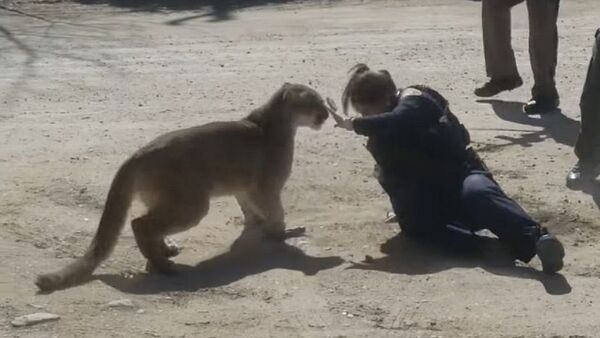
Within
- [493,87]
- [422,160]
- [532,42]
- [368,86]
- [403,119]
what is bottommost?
[493,87]

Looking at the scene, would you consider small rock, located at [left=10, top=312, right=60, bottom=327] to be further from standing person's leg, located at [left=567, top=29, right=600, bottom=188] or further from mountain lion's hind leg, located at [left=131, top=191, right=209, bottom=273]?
standing person's leg, located at [left=567, top=29, right=600, bottom=188]

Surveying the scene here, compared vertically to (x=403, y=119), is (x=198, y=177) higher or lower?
lower

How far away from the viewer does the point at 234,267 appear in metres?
7.49

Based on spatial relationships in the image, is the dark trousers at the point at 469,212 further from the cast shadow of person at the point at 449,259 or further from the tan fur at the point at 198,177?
the tan fur at the point at 198,177

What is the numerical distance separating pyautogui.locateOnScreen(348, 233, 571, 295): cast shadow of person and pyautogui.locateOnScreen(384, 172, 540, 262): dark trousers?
0.25ft

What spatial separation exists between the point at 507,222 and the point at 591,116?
2.09m

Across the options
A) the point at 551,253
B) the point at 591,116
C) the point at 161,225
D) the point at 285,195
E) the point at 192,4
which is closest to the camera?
the point at 551,253

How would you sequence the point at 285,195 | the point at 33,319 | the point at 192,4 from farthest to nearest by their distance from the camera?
the point at 192,4 < the point at 285,195 < the point at 33,319

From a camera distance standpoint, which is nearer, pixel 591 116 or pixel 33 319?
pixel 33 319

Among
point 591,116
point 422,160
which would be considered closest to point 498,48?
point 591,116

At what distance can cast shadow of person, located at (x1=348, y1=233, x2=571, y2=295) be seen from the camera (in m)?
7.36

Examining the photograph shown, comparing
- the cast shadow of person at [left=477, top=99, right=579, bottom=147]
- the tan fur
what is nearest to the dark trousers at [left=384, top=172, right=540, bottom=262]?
the tan fur

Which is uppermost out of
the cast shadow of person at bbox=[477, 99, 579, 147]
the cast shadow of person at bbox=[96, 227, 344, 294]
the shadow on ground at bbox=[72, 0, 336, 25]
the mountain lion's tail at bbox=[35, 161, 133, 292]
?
the mountain lion's tail at bbox=[35, 161, 133, 292]

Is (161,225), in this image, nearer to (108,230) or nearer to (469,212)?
(108,230)
